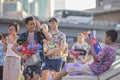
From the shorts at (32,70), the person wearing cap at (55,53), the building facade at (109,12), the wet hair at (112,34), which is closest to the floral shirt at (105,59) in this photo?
the wet hair at (112,34)

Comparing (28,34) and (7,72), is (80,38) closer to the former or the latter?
(7,72)

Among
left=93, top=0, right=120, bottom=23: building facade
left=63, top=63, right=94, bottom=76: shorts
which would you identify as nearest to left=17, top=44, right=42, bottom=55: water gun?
left=63, top=63, right=94, bottom=76: shorts

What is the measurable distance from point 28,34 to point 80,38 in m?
3.23

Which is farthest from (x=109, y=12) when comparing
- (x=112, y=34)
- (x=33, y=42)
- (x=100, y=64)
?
(x=100, y=64)

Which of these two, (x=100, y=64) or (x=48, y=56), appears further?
(x=48, y=56)

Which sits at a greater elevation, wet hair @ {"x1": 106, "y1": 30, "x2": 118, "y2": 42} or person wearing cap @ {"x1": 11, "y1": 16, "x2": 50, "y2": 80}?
wet hair @ {"x1": 106, "y1": 30, "x2": 118, "y2": 42}

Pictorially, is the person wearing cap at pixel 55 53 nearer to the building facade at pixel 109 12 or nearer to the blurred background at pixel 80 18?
the blurred background at pixel 80 18

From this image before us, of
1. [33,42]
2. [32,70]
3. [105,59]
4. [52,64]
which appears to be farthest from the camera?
[52,64]

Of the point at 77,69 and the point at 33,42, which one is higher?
the point at 33,42

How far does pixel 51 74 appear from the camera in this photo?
326 inches

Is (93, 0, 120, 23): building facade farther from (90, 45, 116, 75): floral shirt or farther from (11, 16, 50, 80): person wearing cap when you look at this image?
(90, 45, 116, 75): floral shirt

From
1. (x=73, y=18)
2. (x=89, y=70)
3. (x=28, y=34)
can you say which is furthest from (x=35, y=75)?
(x=73, y=18)

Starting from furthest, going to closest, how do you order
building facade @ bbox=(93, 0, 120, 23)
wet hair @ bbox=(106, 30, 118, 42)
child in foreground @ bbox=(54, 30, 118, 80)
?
building facade @ bbox=(93, 0, 120, 23) < wet hair @ bbox=(106, 30, 118, 42) < child in foreground @ bbox=(54, 30, 118, 80)

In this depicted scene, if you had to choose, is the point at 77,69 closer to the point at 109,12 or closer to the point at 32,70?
the point at 32,70
